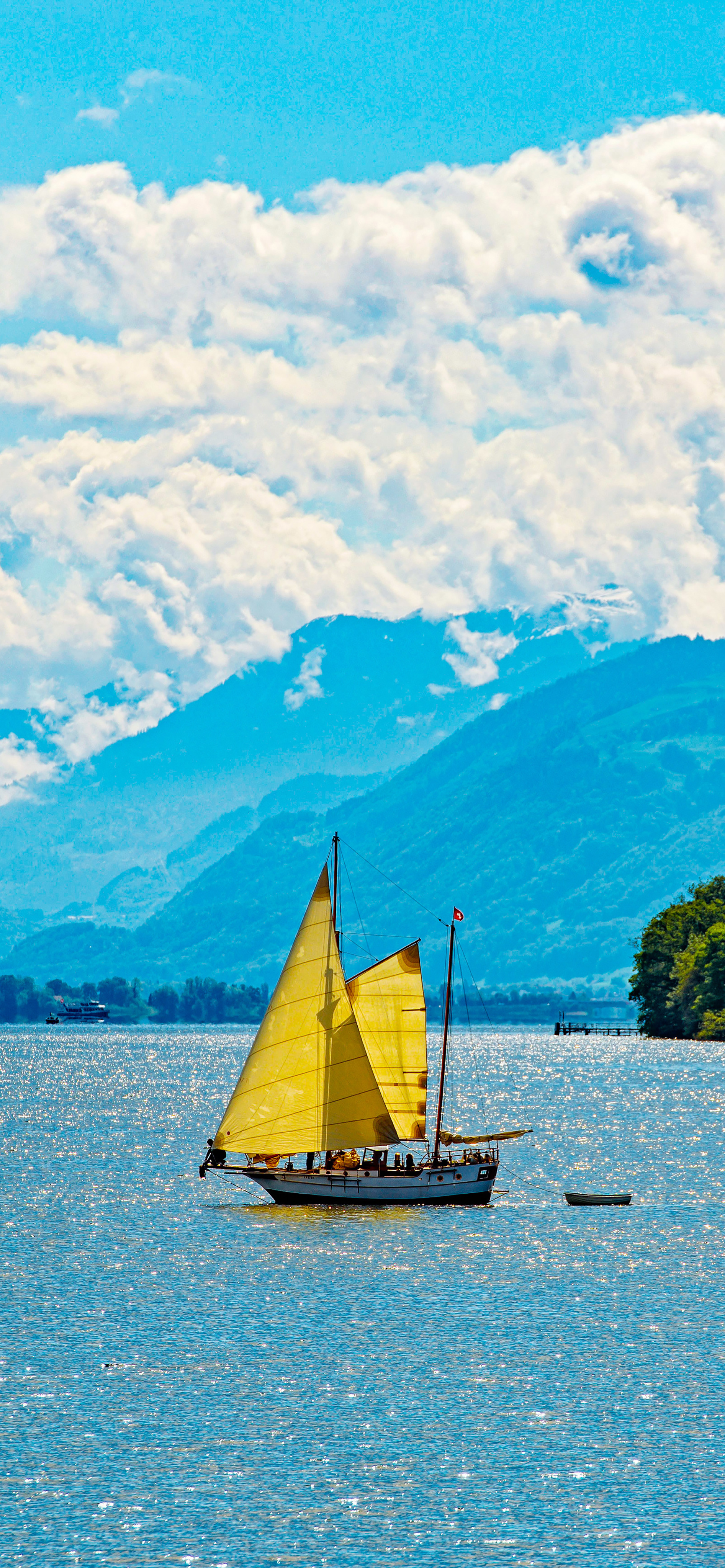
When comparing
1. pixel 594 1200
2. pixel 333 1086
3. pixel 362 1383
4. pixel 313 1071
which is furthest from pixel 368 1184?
pixel 362 1383

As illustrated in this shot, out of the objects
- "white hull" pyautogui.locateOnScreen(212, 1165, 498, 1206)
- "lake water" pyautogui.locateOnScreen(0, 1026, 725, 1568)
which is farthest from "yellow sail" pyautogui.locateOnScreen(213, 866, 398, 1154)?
"lake water" pyautogui.locateOnScreen(0, 1026, 725, 1568)

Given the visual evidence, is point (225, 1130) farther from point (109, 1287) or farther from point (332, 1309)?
point (332, 1309)

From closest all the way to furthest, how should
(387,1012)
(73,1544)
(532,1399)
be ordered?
1. (73,1544)
2. (532,1399)
3. (387,1012)

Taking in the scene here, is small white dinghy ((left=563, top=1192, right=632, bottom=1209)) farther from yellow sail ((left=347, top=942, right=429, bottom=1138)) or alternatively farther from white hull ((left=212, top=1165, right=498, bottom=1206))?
yellow sail ((left=347, top=942, right=429, bottom=1138))

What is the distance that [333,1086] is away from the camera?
92938 mm

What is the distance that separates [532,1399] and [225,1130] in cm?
3833

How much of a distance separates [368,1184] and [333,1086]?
670 cm

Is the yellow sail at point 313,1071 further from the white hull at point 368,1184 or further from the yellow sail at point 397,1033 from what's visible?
the yellow sail at point 397,1033

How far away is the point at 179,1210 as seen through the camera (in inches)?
4080

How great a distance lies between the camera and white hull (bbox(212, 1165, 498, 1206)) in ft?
315

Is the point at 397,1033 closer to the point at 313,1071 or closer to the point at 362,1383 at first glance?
the point at 313,1071

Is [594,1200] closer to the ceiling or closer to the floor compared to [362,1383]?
closer to the ceiling

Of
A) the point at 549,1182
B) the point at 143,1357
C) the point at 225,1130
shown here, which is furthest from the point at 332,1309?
the point at 549,1182

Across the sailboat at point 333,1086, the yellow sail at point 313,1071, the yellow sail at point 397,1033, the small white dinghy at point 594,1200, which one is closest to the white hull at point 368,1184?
the sailboat at point 333,1086
